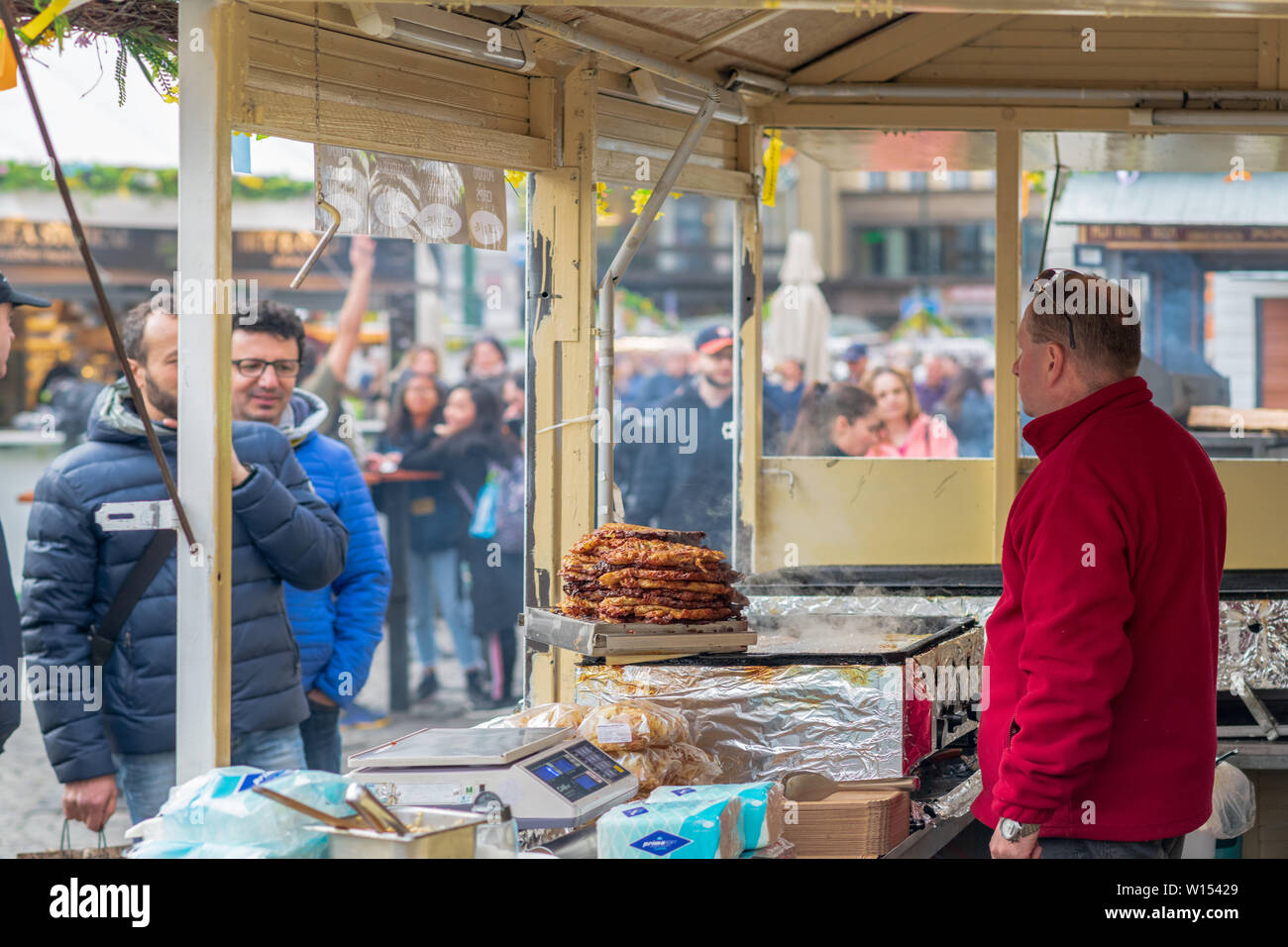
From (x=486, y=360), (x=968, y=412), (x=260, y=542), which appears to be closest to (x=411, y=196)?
(x=260, y=542)

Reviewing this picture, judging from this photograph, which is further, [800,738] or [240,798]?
[800,738]

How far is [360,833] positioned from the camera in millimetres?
1979

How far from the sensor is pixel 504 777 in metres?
2.46

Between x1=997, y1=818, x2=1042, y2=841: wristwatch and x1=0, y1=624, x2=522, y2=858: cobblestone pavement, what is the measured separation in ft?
13.8

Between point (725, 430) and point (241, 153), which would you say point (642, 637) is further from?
point (725, 430)

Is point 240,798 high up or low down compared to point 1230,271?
down

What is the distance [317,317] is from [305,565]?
11496 millimetres

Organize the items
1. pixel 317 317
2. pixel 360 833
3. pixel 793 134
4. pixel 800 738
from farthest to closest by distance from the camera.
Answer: pixel 317 317, pixel 793 134, pixel 800 738, pixel 360 833

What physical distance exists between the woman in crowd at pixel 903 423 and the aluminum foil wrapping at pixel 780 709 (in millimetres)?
3493

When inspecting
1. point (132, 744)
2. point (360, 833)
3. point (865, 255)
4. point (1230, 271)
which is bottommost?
point (132, 744)

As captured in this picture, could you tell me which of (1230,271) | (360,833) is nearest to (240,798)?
→ (360,833)

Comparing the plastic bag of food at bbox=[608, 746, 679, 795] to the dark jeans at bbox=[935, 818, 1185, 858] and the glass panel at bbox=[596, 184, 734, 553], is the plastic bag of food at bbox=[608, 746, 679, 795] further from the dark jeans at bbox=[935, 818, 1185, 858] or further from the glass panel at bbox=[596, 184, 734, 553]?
the glass panel at bbox=[596, 184, 734, 553]
